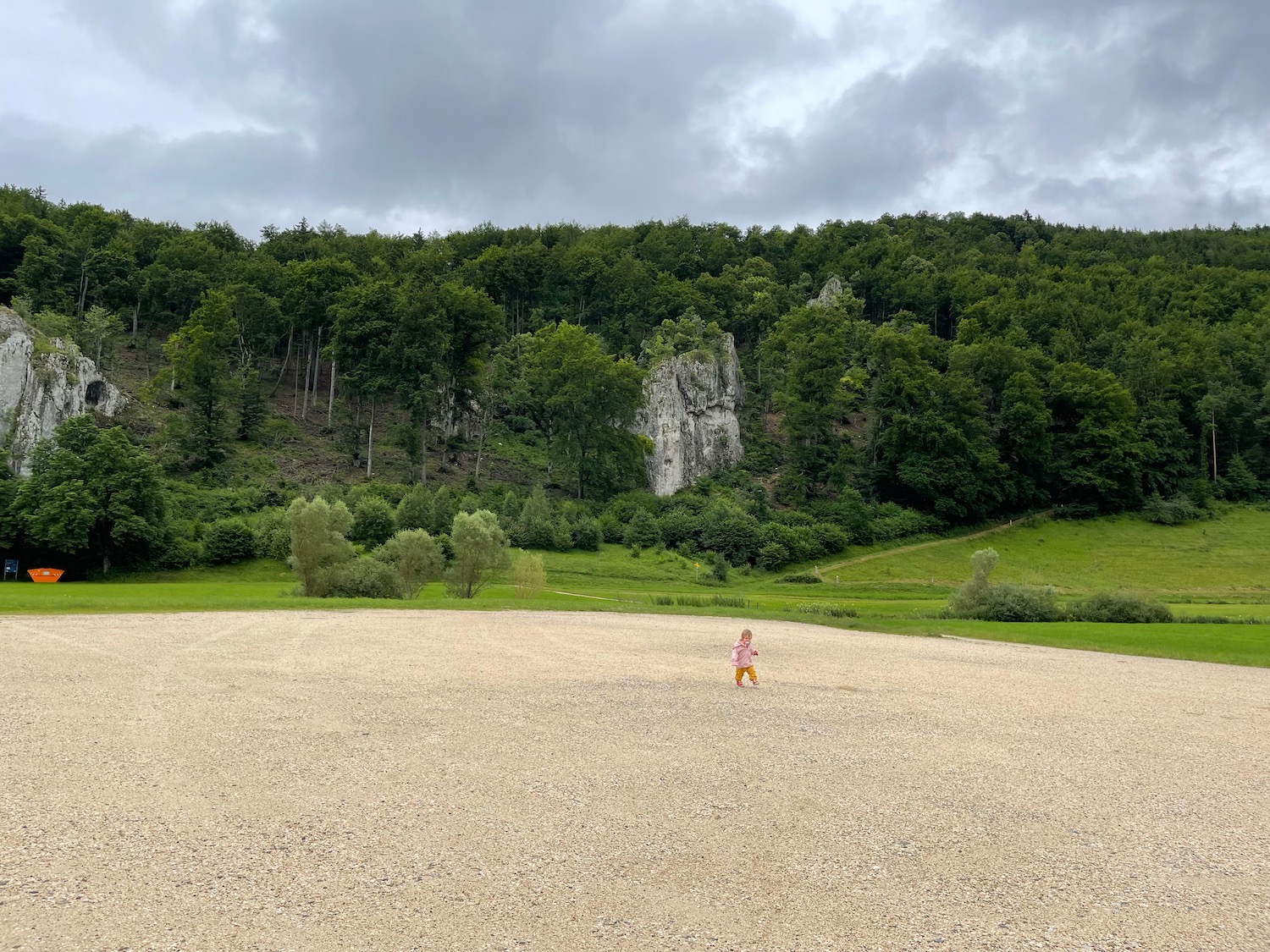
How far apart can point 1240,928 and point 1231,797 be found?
198 inches

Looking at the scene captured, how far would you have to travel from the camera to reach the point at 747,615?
35594 millimetres

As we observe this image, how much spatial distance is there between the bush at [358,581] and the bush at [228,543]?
50.4 ft

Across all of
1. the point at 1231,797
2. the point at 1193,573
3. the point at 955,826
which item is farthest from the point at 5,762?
the point at 1193,573

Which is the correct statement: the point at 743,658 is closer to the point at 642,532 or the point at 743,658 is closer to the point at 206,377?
the point at 642,532

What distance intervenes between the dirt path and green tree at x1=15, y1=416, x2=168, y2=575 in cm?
4594

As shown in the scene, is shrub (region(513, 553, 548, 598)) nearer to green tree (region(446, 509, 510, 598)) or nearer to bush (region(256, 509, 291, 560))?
green tree (region(446, 509, 510, 598))

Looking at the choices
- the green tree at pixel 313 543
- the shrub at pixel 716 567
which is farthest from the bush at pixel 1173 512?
the green tree at pixel 313 543

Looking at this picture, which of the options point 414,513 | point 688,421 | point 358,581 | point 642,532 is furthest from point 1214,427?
point 358,581

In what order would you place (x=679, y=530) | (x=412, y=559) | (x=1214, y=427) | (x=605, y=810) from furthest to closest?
1. (x=1214, y=427)
2. (x=679, y=530)
3. (x=412, y=559)
4. (x=605, y=810)

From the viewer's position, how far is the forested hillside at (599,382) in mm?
65062

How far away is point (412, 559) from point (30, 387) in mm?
39708

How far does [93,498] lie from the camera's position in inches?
1785

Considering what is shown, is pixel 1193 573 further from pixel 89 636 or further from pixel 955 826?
pixel 89 636

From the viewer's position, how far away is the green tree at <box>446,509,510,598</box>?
1492 inches
